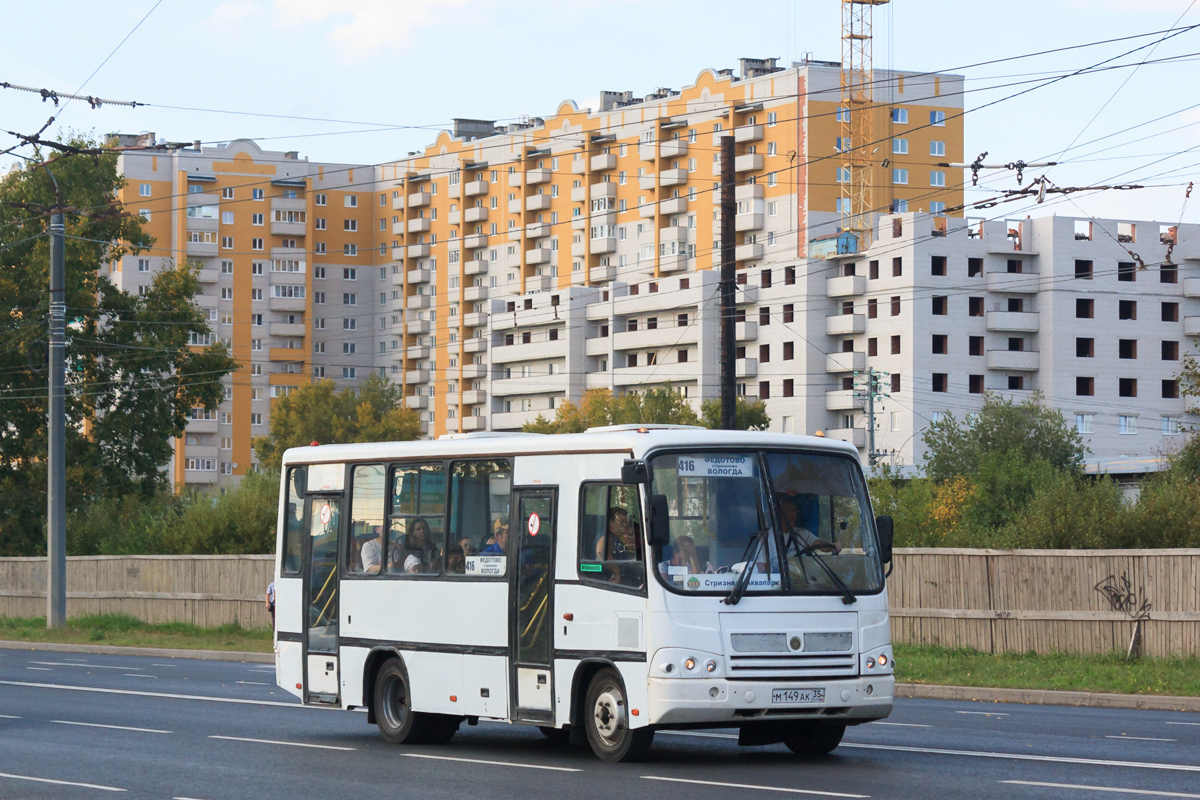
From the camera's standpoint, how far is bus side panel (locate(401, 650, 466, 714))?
51.1 ft

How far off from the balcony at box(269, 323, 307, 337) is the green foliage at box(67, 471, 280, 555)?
345ft

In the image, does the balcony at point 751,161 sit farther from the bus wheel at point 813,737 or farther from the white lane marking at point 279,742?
the bus wheel at point 813,737

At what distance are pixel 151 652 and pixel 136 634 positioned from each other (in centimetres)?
575

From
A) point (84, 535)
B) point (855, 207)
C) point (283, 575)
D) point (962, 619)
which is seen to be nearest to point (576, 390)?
point (855, 207)

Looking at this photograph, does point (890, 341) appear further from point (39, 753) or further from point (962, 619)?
point (39, 753)

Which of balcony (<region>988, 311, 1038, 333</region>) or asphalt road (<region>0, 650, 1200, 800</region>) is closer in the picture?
asphalt road (<region>0, 650, 1200, 800</region>)

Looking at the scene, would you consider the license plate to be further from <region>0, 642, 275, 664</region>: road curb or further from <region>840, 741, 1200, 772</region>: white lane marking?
<region>0, 642, 275, 664</region>: road curb

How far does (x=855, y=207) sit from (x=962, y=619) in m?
98.1

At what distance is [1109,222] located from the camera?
115062mm

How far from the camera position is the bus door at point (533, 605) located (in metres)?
14.6

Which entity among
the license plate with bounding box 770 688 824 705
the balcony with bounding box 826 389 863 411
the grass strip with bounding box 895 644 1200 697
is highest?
the balcony with bounding box 826 389 863 411

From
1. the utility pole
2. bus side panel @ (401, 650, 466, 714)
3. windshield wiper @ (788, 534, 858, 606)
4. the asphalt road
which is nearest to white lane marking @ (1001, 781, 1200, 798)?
the asphalt road

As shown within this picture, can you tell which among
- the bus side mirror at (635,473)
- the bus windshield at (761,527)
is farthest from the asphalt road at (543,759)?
the bus side mirror at (635,473)

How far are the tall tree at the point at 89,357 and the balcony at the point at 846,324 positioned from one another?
56.5 meters
